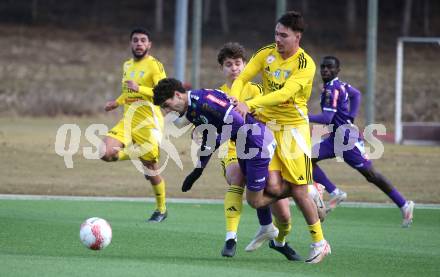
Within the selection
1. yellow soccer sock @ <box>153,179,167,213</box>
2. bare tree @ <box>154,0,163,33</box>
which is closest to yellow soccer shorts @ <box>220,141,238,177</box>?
yellow soccer sock @ <box>153,179,167,213</box>

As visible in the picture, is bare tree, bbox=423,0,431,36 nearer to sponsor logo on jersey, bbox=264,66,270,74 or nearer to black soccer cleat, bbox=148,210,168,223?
black soccer cleat, bbox=148,210,168,223

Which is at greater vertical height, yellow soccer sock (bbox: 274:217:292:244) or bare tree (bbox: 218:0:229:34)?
bare tree (bbox: 218:0:229:34)

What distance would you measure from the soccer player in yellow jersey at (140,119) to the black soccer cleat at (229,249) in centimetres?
397

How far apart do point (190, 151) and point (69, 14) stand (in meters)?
42.6

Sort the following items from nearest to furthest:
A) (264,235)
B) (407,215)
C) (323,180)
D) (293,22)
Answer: (293,22)
(264,235)
(407,215)
(323,180)

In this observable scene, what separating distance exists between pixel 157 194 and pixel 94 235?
4.09 m

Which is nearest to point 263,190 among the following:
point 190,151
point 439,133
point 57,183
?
point 57,183

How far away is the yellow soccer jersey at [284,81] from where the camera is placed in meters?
11.3

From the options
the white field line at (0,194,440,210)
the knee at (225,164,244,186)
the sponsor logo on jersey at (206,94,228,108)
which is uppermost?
the sponsor logo on jersey at (206,94,228,108)

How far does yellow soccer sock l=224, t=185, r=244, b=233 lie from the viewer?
1156cm

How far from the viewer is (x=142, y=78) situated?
15523 millimetres

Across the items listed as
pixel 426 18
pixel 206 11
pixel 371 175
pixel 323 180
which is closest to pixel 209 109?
pixel 371 175

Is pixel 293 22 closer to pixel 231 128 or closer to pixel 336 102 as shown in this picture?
pixel 231 128

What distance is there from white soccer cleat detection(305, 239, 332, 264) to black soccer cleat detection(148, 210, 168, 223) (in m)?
4.04
